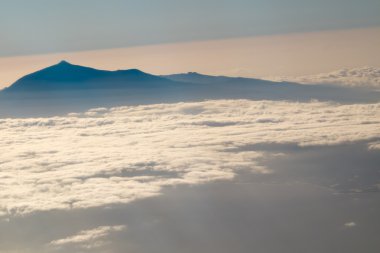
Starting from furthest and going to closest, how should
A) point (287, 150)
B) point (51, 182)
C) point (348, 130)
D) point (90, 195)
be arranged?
1. point (348, 130)
2. point (287, 150)
3. point (51, 182)
4. point (90, 195)

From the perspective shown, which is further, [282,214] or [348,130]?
[348,130]

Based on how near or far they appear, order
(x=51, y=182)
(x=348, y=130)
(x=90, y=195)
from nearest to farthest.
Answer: (x=90, y=195) → (x=51, y=182) → (x=348, y=130)

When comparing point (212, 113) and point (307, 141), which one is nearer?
point (307, 141)

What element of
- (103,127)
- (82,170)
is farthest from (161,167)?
(103,127)

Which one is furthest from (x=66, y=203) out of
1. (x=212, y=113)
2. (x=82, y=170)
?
(x=212, y=113)

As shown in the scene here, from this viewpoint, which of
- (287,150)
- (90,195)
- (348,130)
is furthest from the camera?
(348,130)

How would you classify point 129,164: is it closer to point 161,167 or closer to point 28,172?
point 161,167

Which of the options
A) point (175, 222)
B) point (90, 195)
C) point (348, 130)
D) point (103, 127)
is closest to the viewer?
point (175, 222)

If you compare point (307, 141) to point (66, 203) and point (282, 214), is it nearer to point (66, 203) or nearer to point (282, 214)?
point (282, 214)
